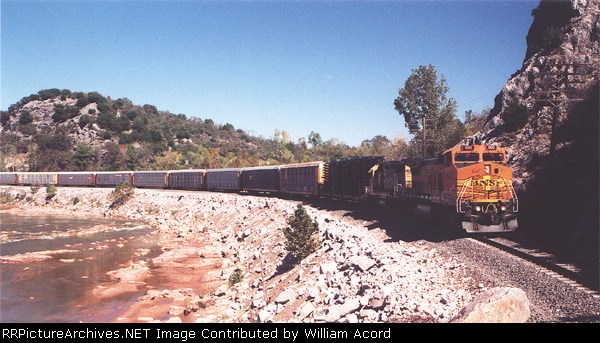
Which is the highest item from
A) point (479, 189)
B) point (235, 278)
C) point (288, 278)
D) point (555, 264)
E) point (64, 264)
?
point (479, 189)

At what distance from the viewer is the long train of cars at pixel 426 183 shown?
15711 mm

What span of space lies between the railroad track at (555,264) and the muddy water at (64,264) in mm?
15344

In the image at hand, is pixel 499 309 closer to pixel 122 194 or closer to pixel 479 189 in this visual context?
pixel 479 189

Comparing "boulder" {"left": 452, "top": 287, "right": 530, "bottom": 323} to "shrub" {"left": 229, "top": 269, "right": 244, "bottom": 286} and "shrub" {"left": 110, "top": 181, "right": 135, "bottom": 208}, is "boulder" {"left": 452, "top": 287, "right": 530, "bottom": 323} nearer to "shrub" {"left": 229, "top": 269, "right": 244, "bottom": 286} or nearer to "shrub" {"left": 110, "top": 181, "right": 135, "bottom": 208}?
"shrub" {"left": 229, "top": 269, "right": 244, "bottom": 286}

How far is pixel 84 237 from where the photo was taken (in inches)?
1335

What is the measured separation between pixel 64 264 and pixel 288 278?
16.8 m

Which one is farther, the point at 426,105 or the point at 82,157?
the point at 82,157

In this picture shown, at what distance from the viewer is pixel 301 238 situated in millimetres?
17422

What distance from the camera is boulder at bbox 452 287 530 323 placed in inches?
309

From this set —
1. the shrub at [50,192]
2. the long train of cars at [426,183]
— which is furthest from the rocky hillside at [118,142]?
the long train of cars at [426,183]

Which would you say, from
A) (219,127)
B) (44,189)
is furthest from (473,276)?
(219,127)

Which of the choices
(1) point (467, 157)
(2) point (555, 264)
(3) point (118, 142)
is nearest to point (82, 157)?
(3) point (118, 142)

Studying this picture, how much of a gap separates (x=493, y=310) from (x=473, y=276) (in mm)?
3247
